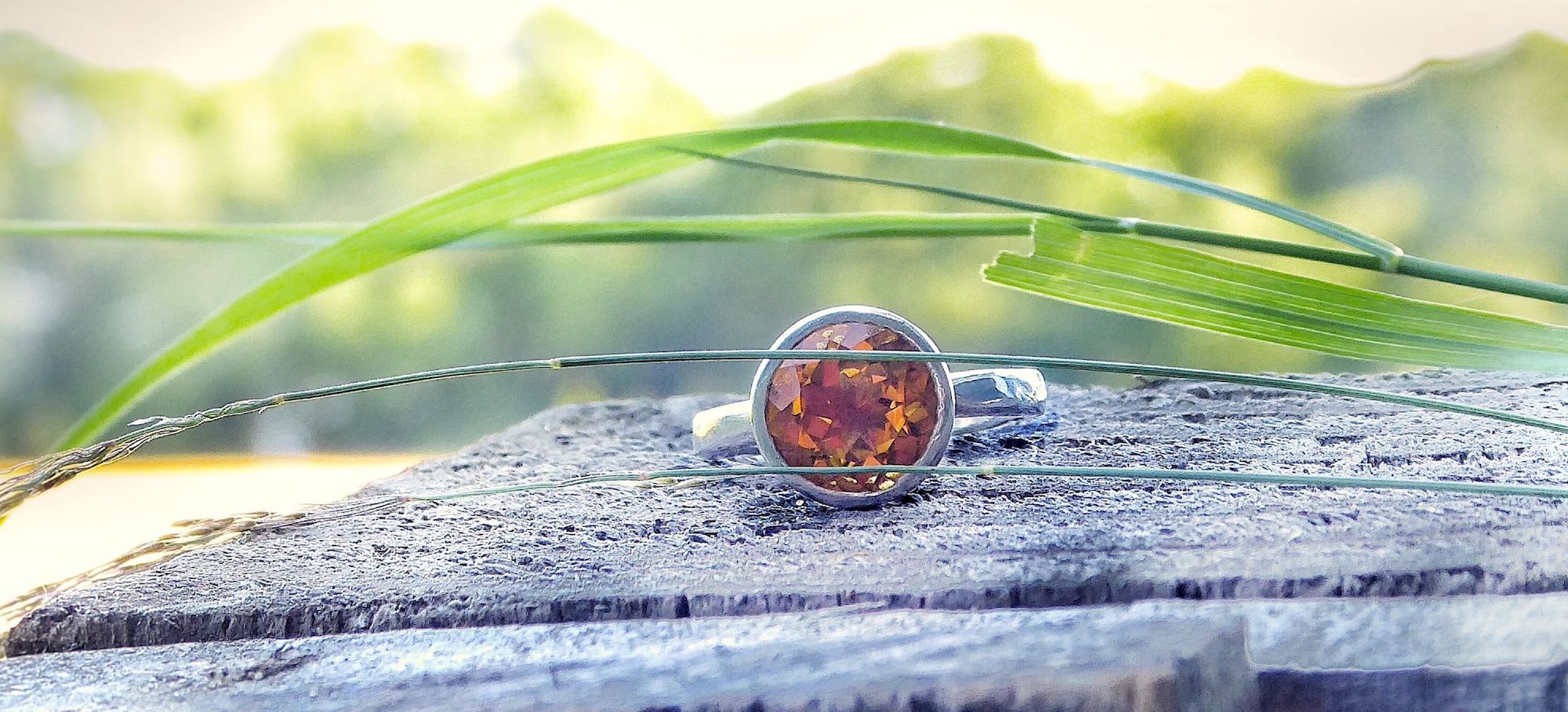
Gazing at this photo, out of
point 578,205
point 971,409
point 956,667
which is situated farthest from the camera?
point 578,205

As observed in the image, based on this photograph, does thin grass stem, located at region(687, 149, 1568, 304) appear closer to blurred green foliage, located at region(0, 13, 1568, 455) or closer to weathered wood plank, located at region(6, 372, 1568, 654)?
weathered wood plank, located at region(6, 372, 1568, 654)

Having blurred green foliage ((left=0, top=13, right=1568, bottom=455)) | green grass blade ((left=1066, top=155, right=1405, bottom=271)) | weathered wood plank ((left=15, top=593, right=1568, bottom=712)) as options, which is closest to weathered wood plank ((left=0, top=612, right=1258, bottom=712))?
weathered wood plank ((left=15, top=593, right=1568, bottom=712))

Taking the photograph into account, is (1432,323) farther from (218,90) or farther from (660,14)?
(218,90)

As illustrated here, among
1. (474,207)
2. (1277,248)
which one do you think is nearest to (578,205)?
(474,207)

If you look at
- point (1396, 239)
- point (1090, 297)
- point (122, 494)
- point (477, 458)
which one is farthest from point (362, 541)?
point (1396, 239)

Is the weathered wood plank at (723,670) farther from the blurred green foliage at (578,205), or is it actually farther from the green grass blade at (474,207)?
the blurred green foliage at (578,205)

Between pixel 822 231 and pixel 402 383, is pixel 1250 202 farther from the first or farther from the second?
pixel 402 383
